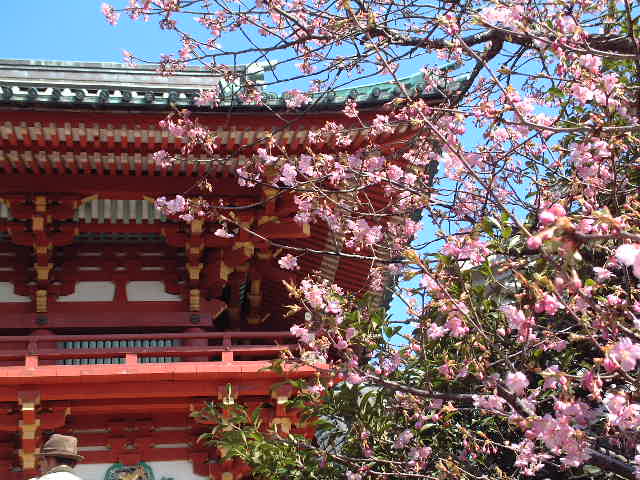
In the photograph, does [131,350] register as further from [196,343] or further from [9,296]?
[9,296]

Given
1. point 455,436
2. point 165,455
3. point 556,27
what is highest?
point 556,27

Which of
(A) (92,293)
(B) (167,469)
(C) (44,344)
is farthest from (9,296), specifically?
(B) (167,469)

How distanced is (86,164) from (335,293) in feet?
14.9

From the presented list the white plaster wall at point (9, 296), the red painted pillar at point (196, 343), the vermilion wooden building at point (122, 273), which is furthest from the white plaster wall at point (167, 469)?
the white plaster wall at point (9, 296)

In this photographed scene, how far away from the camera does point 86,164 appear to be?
10.4m

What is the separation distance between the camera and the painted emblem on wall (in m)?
10.1

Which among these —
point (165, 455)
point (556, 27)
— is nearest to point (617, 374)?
point (556, 27)

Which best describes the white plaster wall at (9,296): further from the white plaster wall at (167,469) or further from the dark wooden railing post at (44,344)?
the white plaster wall at (167,469)

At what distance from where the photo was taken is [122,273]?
446 inches

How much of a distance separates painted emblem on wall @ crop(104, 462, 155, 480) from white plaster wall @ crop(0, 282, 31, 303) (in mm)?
2394

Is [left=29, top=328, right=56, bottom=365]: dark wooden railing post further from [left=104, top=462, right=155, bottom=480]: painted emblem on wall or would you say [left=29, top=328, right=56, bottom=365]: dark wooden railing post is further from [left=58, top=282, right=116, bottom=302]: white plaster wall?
[left=104, top=462, right=155, bottom=480]: painted emblem on wall

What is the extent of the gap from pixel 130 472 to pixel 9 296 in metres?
2.69

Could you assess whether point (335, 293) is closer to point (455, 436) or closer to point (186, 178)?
point (455, 436)

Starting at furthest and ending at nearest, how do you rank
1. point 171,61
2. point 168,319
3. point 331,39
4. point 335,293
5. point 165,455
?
point 168,319 → point 165,455 → point 171,61 → point 335,293 → point 331,39
